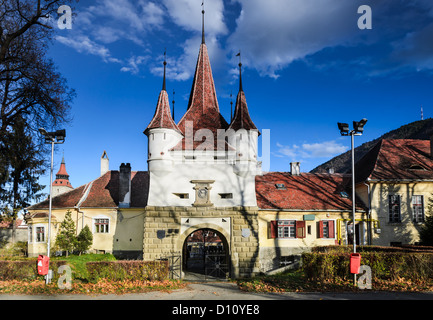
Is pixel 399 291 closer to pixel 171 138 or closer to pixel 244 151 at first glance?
pixel 244 151

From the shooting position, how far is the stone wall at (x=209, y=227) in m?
21.2

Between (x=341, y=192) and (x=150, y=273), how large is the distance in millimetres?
16797

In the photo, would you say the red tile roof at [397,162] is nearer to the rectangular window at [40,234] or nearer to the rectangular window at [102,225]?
the rectangular window at [102,225]

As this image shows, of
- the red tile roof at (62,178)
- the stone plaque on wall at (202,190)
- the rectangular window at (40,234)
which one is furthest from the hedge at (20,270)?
the red tile roof at (62,178)

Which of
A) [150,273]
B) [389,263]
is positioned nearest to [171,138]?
[150,273]

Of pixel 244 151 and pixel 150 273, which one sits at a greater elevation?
pixel 244 151

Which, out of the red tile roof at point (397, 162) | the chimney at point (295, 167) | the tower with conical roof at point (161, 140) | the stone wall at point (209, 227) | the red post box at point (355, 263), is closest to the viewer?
the red post box at point (355, 263)

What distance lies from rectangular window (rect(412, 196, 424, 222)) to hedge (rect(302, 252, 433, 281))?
11269 millimetres

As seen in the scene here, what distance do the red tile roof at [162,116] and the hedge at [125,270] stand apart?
9495mm

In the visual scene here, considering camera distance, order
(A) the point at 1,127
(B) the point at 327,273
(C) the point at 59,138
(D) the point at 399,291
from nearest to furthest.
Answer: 1. (D) the point at 399,291
2. (B) the point at 327,273
3. (C) the point at 59,138
4. (A) the point at 1,127

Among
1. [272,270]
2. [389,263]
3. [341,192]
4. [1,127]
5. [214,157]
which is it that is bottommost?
[272,270]

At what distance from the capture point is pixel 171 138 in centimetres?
2248

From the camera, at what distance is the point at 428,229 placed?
22641 millimetres

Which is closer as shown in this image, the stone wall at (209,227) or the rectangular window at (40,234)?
the stone wall at (209,227)
